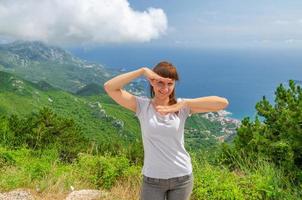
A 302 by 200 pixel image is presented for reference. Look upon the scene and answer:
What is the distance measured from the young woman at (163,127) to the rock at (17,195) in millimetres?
2150

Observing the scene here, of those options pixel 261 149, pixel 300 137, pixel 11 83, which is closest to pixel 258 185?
pixel 300 137

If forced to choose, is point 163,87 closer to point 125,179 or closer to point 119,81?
point 119,81

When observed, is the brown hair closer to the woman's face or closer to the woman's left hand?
the woman's face

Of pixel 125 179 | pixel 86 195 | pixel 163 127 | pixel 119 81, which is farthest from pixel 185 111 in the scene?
pixel 125 179

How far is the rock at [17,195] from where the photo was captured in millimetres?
4458

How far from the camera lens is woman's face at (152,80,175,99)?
2.77m

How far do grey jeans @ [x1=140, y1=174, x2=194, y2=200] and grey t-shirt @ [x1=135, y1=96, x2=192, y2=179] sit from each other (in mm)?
36

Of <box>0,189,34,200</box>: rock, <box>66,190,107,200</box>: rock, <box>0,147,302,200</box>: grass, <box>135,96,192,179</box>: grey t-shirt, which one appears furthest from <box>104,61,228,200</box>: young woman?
<box>0,189,34,200</box>: rock

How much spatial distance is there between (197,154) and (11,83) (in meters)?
152

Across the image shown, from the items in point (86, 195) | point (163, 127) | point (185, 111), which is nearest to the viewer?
point (163, 127)

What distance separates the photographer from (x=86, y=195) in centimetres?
451

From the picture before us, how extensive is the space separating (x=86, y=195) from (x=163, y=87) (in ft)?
7.23

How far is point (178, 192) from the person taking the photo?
9.18 ft

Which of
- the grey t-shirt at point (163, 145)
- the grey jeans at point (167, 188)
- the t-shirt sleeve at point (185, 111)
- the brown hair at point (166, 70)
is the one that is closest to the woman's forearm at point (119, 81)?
the brown hair at point (166, 70)
